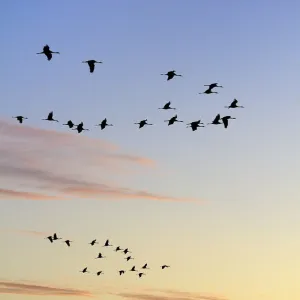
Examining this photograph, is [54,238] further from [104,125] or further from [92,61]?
[92,61]

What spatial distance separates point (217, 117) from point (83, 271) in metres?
38.9

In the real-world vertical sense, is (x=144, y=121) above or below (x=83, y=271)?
above

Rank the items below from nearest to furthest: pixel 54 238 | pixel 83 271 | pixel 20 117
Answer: pixel 20 117, pixel 54 238, pixel 83 271

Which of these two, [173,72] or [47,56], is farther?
[173,72]

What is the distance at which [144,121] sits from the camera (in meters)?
128

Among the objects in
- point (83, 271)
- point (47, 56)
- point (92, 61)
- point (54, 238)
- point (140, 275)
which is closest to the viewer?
point (47, 56)

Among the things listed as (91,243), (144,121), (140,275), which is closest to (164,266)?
(140,275)

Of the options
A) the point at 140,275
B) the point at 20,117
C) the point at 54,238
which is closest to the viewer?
the point at 20,117

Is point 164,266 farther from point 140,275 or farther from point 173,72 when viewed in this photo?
point 173,72

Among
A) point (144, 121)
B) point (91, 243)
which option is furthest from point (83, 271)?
point (144, 121)

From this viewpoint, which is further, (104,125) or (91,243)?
(91,243)

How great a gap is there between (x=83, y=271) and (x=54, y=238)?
12407 millimetres

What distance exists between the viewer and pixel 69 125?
121 metres

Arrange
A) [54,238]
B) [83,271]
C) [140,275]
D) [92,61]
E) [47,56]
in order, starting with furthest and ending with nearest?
1. [140,275]
2. [83,271]
3. [54,238]
4. [92,61]
5. [47,56]
